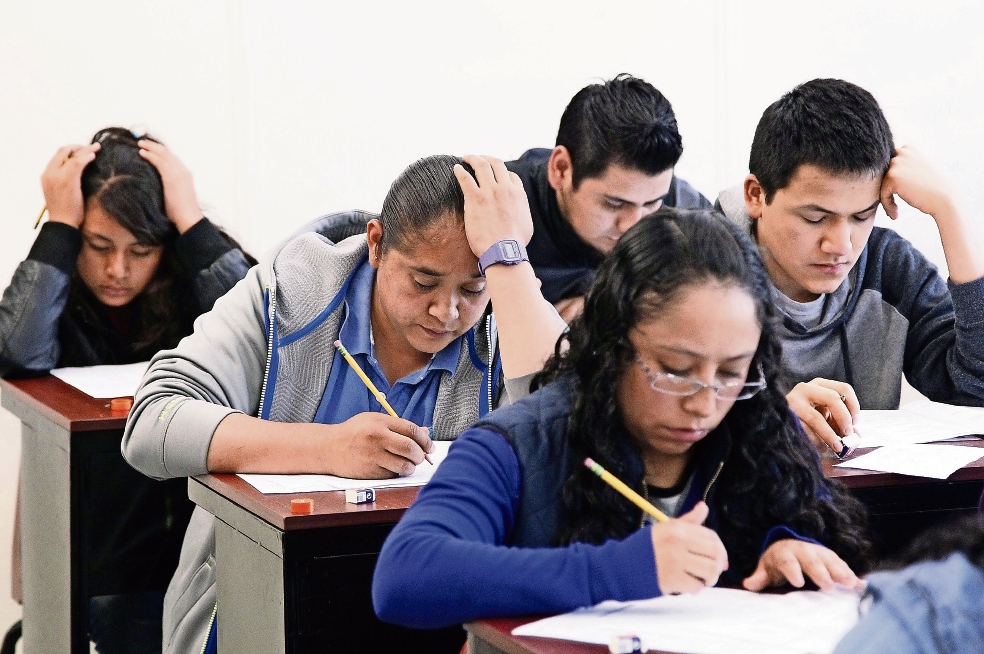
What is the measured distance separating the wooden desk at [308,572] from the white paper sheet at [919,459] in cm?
65

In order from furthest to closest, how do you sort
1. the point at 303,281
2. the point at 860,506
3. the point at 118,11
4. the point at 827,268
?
the point at 118,11
the point at 827,268
the point at 303,281
the point at 860,506

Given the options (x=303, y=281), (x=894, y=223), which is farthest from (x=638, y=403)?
(x=894, y=223)

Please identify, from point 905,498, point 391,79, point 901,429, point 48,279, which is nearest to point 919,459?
point 905,498

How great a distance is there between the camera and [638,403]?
1.37 metres

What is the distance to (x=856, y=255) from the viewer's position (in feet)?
7.43

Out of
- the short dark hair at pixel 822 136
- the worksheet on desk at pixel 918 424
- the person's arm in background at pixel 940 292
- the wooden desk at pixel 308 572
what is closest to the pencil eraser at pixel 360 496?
the wooden desk at pixel 308 572

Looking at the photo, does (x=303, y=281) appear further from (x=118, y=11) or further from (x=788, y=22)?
(x=788, y=22)

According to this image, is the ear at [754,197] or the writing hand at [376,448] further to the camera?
the ear at [754,197]

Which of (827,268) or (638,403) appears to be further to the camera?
(827,268)

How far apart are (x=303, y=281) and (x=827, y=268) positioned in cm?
97

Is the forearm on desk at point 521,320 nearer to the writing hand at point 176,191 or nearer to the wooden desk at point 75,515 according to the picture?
the wooden desk at point 75,515

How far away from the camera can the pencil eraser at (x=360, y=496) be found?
1.61 m

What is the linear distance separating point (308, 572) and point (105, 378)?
47.5 inches

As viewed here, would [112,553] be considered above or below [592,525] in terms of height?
below
